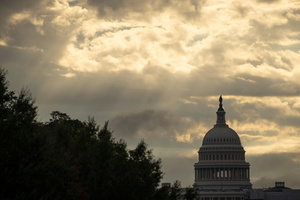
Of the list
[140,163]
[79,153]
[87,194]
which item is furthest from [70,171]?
[140,163]

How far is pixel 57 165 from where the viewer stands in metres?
75.3

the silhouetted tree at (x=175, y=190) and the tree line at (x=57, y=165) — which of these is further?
the silhouetted tree at (x=175, y=190)

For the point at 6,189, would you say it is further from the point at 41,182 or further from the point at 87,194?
the point at 87,194

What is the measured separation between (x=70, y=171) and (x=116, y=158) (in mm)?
22545

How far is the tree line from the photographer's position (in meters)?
72.4

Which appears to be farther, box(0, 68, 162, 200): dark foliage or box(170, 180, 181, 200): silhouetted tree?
box(170, 180, 181, 200): silhouetted tree

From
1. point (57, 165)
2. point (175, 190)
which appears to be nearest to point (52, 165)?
point (57, 165)

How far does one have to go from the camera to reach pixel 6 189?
72.0 meters

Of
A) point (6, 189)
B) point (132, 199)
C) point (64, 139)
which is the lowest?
point (6, 189)

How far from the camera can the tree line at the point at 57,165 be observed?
72375 mm

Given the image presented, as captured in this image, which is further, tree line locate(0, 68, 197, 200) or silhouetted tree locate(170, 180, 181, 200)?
silhouetted tree locate(170, 180, 181, 200)

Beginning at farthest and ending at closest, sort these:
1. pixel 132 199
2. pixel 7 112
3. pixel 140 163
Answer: pixel 140 163 < pixel 132 199 < pixel 7 112

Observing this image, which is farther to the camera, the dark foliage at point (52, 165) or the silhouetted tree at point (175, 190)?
the silhouetted tree at point (175, 190)

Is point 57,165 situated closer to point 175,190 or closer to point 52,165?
point 52,165
